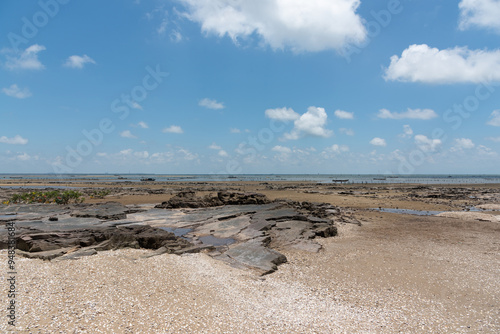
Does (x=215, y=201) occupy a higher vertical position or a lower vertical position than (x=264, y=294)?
higher

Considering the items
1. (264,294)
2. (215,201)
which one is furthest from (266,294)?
(215,201)

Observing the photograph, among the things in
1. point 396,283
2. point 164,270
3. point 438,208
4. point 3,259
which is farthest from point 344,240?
point 438,208

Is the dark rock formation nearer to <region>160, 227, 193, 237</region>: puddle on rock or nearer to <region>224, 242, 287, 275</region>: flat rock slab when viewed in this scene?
<region>160, 227, 193, 237</region>: puddle on rock

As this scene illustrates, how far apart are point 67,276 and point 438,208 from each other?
157ft

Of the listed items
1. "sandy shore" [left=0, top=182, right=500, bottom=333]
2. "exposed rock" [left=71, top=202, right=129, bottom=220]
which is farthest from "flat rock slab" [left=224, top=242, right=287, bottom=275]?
"exposed rock" [left=71, top=202, right=129, bottom=220]

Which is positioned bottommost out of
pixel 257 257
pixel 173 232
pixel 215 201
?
pixel 173 232

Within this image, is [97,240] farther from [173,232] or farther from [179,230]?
[179,230]

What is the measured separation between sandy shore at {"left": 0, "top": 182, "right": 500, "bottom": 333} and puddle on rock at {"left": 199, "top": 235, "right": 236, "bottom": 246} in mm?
4210

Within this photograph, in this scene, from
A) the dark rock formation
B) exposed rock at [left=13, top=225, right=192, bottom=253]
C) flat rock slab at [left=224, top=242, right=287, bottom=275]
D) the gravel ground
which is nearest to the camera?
the gravel ground

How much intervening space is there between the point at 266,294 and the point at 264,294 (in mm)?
88

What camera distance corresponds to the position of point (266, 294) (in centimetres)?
1174

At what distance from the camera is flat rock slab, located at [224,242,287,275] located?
14963 millimetres

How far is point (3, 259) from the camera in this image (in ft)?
44.4

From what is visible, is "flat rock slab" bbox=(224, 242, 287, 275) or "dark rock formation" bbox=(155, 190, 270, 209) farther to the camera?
"dark rock formation" bbox=(155, 190, 270, 209)
